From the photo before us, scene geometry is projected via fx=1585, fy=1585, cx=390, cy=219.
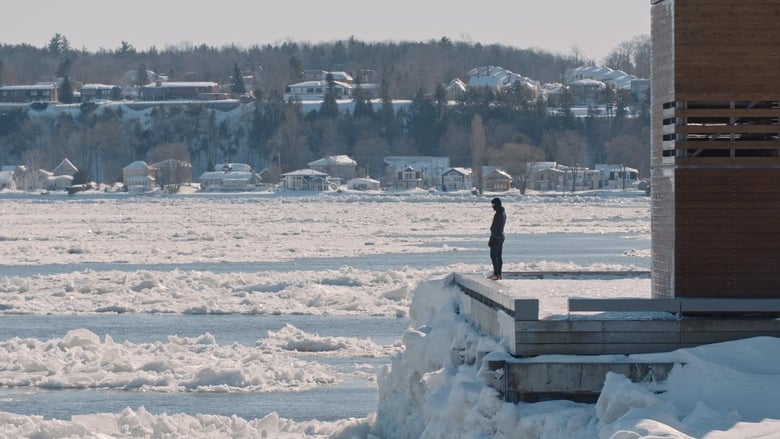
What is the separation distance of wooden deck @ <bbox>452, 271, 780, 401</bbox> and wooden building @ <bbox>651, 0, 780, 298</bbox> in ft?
2.22

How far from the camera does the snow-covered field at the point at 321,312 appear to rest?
1120 centimetres

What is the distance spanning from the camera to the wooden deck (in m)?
11.6

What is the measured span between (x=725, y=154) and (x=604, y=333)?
2.25 metres

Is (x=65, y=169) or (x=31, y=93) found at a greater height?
(x=31, y=93)

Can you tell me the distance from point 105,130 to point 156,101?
22.9m

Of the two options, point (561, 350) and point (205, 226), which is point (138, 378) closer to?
point (561, 350)

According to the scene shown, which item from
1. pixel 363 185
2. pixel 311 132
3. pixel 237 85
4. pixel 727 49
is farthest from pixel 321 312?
pixel 237 85

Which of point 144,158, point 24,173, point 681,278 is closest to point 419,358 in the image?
point 681,278

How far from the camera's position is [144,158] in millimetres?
156750

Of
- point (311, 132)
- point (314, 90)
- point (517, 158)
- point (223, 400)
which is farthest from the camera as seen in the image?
point (314, 90)

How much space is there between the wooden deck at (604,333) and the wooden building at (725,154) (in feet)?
2.22

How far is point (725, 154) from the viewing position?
13195mm

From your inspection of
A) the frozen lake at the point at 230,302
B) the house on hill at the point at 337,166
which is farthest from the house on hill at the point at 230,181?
the frozen lake at the point at 230,302

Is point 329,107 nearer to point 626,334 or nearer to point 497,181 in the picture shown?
point 497,181
